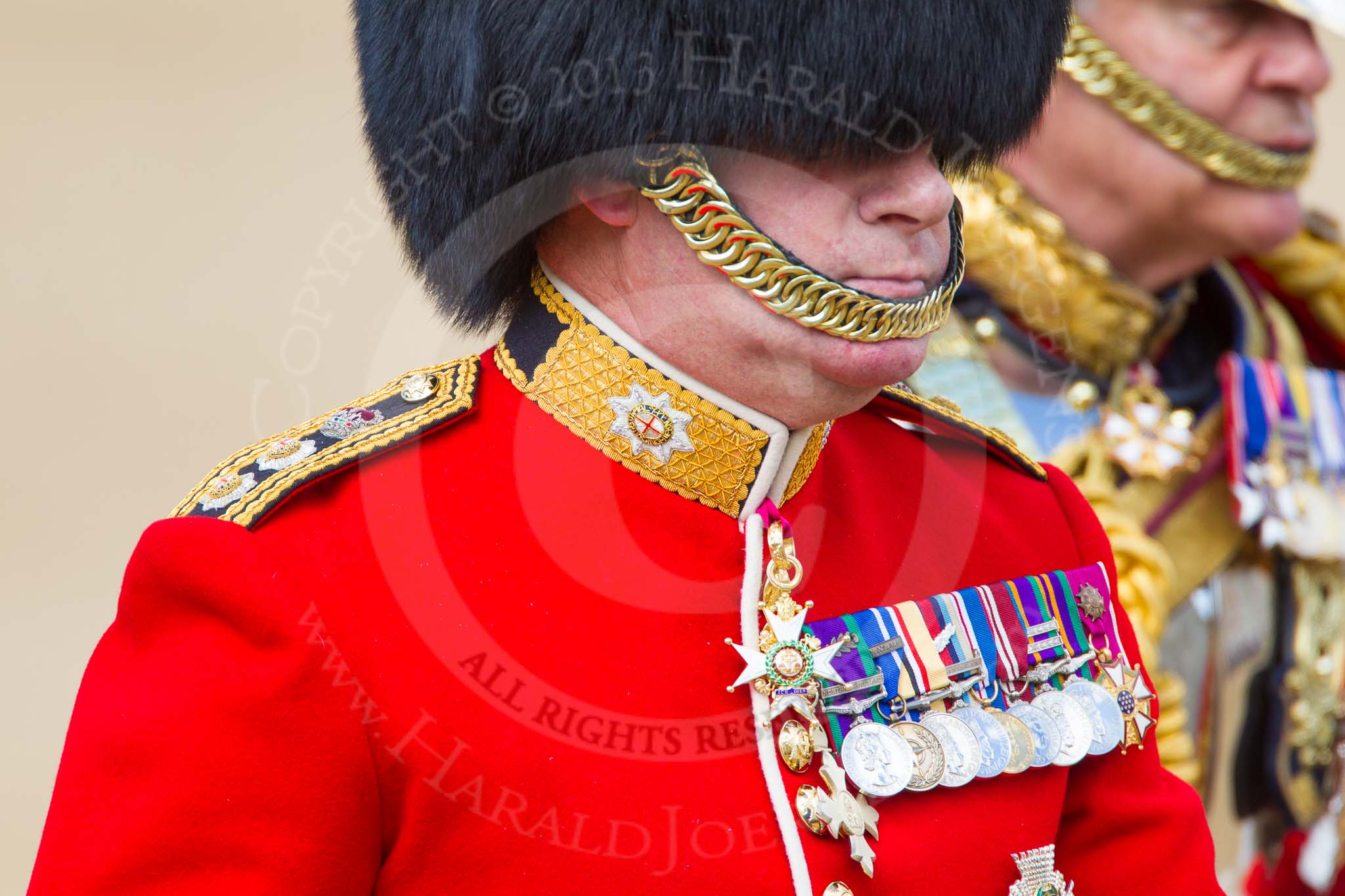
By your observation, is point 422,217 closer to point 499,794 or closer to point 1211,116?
point 499,794

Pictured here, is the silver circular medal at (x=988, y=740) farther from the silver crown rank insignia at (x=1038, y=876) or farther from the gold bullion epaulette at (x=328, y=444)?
the gold bullion epaulette at (x=328, y=444)

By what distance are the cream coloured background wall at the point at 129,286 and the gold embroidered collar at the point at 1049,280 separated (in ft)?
4.61

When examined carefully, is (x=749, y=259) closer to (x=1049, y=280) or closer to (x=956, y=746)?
(x=956, y=746)

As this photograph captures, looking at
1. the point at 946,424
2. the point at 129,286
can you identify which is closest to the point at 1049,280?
the point at 946,424

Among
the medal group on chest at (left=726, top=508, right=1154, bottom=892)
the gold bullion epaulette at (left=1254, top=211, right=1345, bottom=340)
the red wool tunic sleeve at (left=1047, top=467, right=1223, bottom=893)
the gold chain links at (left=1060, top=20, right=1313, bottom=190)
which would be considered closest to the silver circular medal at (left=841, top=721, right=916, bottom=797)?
the medal group on chest at (left=726, top=508, right=1154, bottom=892)

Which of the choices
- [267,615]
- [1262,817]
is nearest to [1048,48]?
[267,615]

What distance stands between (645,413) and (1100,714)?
0.54m

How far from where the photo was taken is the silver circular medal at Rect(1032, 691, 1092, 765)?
1636 millimetres

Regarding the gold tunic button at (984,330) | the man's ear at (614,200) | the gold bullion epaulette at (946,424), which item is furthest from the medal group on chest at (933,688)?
the gold tunic button at (984,330)

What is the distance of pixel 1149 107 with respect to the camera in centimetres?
249

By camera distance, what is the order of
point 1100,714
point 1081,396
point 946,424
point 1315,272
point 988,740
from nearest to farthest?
point 988,740 → point 1100,714 → point 946,424 → point 1081,396 → point 1315,272

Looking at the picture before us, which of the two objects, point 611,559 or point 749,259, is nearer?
point 749,259

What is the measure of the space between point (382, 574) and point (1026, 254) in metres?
1.39

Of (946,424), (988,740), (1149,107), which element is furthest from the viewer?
(1149,107)
